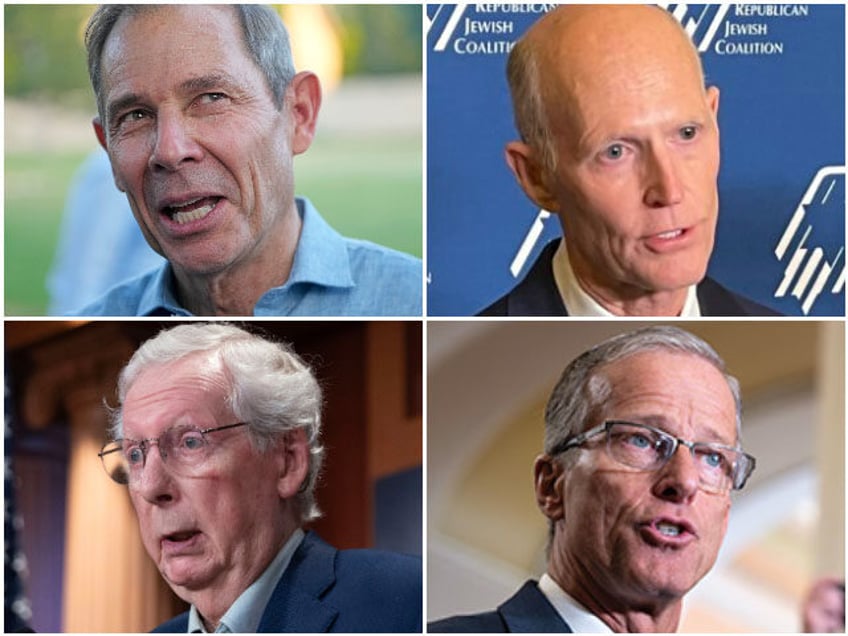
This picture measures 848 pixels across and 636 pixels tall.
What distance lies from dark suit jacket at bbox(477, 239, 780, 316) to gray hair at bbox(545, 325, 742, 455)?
7cm

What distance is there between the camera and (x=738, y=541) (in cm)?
411

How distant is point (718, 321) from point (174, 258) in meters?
0.94

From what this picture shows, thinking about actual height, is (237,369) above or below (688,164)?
below

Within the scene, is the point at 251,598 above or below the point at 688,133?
below

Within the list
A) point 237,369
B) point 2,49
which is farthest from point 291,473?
point 2,49

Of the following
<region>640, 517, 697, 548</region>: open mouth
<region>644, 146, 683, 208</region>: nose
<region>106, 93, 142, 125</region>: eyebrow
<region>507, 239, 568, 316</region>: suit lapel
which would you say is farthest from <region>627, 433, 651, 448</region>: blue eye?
<region>106, 93, 142, 125</region>: eyebrow

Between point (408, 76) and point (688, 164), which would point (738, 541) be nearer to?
point (688, 164)

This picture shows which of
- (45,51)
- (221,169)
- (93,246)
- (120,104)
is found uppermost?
(45,51)

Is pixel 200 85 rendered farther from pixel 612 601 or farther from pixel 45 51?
pixel 612 601

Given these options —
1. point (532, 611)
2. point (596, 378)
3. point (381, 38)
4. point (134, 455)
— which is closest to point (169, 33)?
point (381, 38)

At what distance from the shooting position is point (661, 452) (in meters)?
4.03

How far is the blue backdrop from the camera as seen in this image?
4.08 metres

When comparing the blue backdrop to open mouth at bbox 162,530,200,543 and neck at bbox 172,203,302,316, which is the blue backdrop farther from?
open mouth at bbox 162,530,200,543

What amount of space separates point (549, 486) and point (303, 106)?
0.77m
